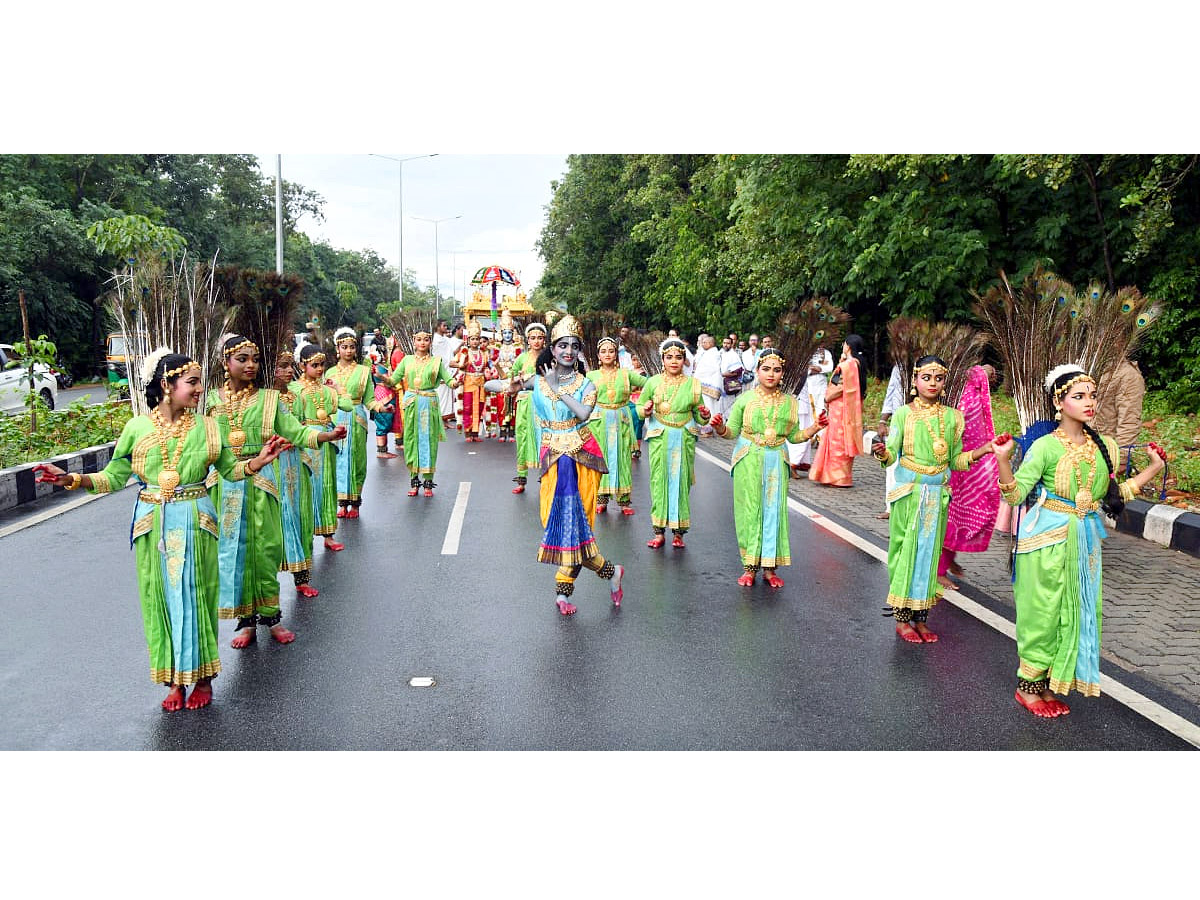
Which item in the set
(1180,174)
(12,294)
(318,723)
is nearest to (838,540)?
→ (318,723)

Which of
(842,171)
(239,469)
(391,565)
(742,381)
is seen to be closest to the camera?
(239,469)

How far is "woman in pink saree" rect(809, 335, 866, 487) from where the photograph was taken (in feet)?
37.0

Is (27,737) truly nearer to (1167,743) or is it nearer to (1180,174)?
(1167,743)

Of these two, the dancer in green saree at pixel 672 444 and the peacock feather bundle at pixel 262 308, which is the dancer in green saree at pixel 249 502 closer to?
the peacock feather bundle at pixel 262 308

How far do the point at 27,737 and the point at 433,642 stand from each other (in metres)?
2.16

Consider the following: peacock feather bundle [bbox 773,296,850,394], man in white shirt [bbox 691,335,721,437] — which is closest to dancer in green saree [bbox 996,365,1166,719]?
peacock feather bundle [bbox 773,296,850,394]

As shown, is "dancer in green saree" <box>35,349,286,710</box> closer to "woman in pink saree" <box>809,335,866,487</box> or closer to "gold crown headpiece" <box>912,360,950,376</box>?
"gold crown headpiece" <box>912,360,950,376</box>

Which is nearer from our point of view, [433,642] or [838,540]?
[433,642]

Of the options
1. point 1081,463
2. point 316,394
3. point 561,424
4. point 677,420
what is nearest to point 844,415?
point 677,420

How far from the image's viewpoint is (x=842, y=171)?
18547 mm

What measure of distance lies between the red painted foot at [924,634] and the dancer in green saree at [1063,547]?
1047 mm

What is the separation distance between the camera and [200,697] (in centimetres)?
479

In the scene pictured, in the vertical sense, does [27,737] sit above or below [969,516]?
below

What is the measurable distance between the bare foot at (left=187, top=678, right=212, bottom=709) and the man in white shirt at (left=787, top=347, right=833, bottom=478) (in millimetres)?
7526
